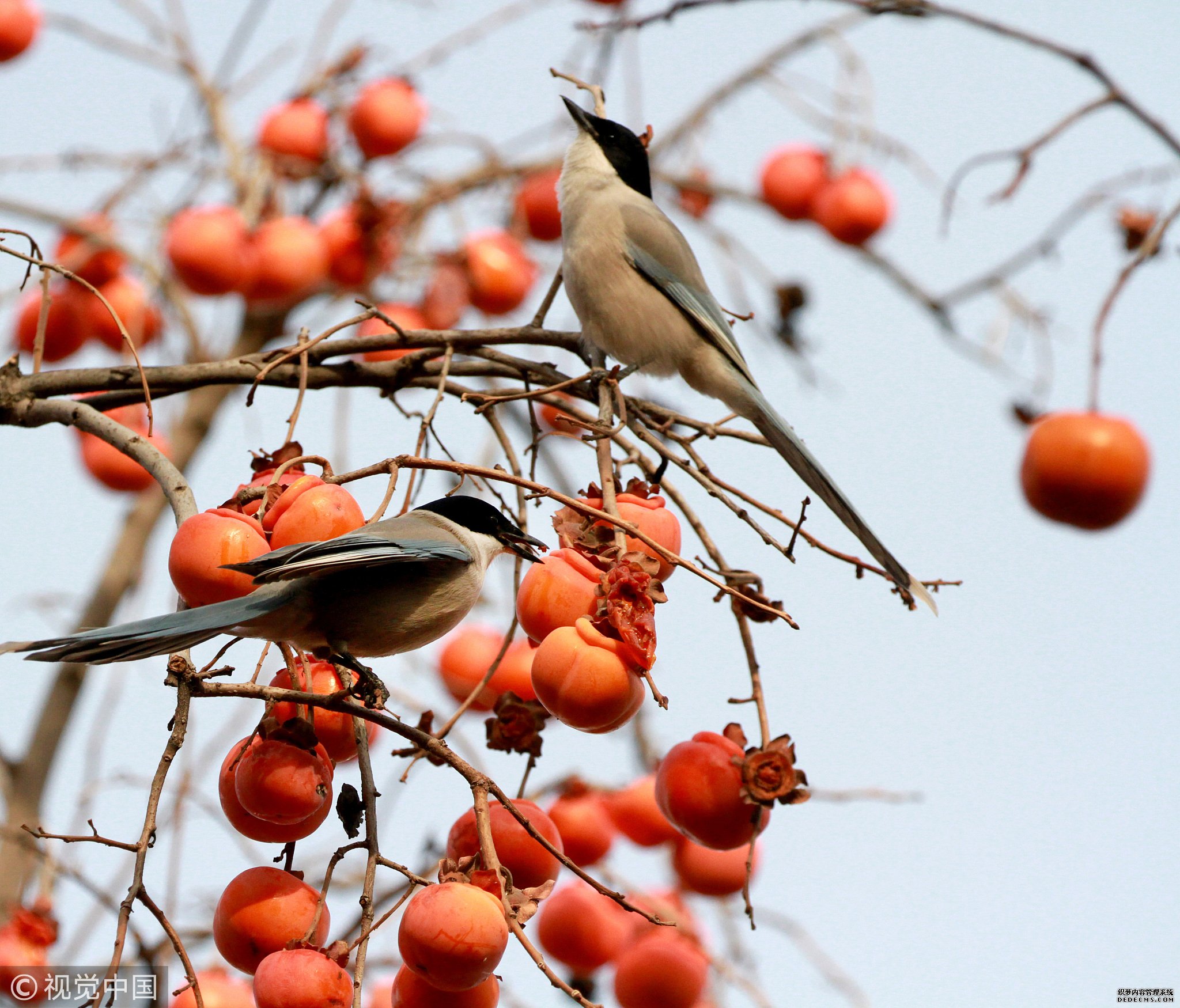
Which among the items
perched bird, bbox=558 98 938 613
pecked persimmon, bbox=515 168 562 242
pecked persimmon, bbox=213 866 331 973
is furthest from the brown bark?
pecked persimmon, bbox=213 866 331 973

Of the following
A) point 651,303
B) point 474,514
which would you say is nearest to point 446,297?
point 651,303

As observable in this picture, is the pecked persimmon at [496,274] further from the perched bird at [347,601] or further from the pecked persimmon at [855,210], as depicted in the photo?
the perched bird at [347,601]

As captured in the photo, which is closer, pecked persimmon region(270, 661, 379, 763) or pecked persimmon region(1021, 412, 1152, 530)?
pecked persimmon region(270, 661, 379, 763)

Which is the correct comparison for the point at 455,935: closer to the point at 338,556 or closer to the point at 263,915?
the point at 263,915

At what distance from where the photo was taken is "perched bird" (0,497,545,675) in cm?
161

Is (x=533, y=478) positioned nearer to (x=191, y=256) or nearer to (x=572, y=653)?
(x=572, y=653)

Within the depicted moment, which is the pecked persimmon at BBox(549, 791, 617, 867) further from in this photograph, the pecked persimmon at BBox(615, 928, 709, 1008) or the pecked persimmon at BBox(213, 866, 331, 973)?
the pecked persimmon at BBox(213, 866, 331, 973)

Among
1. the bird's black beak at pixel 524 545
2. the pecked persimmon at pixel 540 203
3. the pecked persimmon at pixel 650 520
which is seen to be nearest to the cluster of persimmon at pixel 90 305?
the pecked persimmon at pixel 540 203

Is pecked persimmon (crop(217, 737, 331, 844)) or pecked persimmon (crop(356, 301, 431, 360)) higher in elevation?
pecked persimmon (crop(356, 301, 431, 360))

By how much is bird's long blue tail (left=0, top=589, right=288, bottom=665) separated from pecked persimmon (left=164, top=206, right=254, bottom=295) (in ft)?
8.56

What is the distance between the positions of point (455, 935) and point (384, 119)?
12.0 ft

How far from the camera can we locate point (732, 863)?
274 centimetres

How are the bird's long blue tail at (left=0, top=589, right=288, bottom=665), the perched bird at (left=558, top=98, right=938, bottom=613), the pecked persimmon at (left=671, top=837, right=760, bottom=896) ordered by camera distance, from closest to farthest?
the bird's long blue tail at (left=0, top=589, right=288, bottom=665) → the pecked persimmon at (left=671, top=837, right=760, bottom=896) → the perched bird at (left=558, top=98, right=938, bottom=613)

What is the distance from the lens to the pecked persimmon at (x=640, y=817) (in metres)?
2.93
